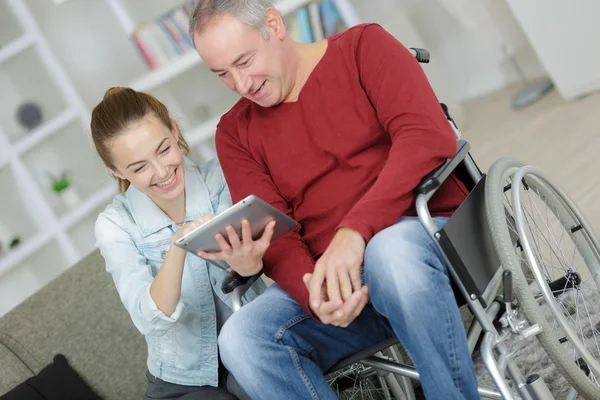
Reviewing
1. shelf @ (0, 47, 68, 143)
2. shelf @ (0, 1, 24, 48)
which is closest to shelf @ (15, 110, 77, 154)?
shelf @ (0, 47, 68, 143)

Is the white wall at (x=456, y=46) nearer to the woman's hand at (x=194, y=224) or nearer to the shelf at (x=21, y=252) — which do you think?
the shelf at (x=21, y=252)

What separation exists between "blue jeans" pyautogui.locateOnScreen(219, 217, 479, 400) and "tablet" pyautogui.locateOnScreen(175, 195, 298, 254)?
0.45ft

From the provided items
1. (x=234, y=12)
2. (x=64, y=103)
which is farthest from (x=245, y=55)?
(x=64, y=103)

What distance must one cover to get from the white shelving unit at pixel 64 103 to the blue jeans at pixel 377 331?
2.44 meters

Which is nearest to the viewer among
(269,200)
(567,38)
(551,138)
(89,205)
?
(269,200)

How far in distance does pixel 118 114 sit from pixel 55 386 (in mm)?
730

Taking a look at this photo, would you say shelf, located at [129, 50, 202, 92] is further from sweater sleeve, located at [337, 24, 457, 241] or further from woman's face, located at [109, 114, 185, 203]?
sweater sleeve, located at [337, 24, 457, 241]

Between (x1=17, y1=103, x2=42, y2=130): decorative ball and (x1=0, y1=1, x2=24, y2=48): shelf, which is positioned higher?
(x1=0, y1=1, x2=24, y2=48): shelf

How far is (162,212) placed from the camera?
182 centimetres

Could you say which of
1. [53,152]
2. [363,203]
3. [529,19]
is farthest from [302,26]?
[363,203]

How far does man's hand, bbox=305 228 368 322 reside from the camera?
1.35 metres

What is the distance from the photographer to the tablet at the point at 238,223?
1372 millimetres

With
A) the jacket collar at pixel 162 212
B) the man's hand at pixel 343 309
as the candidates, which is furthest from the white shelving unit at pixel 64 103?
the man's hand at pixel 343 309

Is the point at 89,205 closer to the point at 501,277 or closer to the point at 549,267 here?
the point at 549,267
